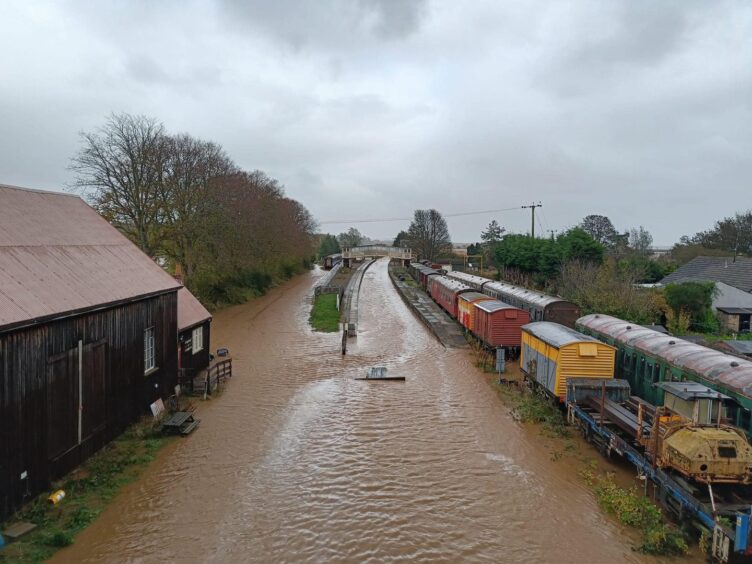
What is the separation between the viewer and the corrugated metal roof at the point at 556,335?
15836 millimetres

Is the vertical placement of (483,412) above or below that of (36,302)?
below

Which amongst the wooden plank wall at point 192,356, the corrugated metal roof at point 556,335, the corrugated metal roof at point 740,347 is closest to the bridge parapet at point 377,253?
the wooden plank wall at point 192,356

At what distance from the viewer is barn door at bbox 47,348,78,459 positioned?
32.2 feet

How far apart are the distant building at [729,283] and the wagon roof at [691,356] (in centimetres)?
1524

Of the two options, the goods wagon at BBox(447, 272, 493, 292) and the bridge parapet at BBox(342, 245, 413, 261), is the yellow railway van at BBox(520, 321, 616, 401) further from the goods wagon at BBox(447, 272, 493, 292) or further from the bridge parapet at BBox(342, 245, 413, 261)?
the bridge parapet at BBox(342, 245, 413, 261)

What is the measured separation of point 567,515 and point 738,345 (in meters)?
14.2

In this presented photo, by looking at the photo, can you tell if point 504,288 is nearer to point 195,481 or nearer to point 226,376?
point 226,376

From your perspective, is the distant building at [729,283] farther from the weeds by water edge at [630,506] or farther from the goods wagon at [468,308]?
the weeds by water edge at [630,506]

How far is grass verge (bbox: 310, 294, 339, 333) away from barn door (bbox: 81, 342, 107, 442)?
19434mm

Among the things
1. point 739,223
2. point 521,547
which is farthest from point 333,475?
point 739,223

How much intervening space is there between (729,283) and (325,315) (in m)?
27.3

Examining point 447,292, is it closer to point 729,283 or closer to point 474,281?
point 474,281

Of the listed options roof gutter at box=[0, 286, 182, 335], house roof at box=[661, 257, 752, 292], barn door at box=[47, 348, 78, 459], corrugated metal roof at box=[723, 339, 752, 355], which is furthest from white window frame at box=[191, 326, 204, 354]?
house roof at box=[661, 257, 752, 292]

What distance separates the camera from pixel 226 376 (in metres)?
19.9
